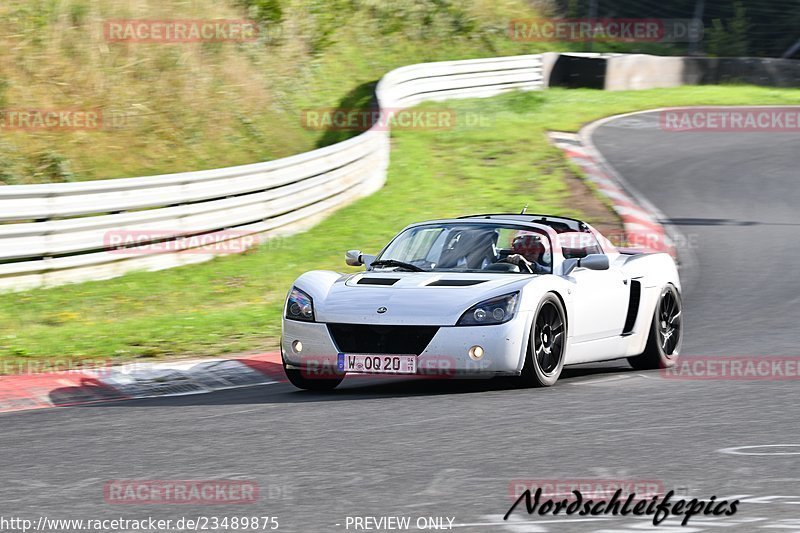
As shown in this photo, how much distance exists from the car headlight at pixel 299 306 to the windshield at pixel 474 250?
0.91 metres

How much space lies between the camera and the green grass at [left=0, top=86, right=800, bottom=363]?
10.8m

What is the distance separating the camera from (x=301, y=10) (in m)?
32.3

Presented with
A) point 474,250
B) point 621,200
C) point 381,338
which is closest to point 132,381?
point 381,338

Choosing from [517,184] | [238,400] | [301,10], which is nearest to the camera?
[238,400]

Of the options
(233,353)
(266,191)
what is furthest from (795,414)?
(266,191)

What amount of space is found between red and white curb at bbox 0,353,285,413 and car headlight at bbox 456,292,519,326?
2.21 m

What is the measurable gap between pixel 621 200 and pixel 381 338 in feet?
40.5

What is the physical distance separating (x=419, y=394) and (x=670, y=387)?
1810 mm

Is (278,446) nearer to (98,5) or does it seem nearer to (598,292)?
(598,292)

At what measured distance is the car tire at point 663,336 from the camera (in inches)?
398

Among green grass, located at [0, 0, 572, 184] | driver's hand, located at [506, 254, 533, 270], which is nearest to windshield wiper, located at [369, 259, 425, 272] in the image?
driver's hand, located at [506, 254, 533, 270]

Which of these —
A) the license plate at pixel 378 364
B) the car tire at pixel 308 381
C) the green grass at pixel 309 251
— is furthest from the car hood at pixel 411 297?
the green grass at pixel 309 251

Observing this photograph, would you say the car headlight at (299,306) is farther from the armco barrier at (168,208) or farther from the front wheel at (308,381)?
the armco barrier at (168,208)

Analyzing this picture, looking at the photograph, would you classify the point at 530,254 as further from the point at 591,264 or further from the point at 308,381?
the point at 308,381
